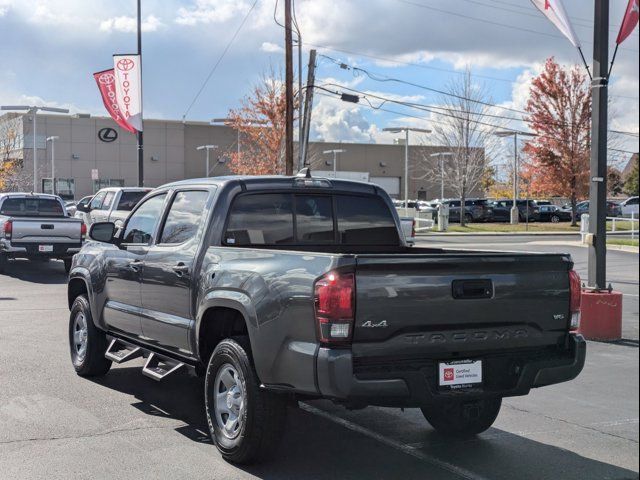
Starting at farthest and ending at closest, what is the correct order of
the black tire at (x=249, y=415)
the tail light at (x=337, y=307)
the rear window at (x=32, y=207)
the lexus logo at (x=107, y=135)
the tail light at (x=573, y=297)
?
the lexus logo at (x=107, y=135)
the rear window at (x=32, y=207)
the tail light at (x=573, y=297)
the black tire at (x=249, y=415)
the tail light at (x=337, y=307)

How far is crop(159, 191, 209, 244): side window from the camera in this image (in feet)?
20.2

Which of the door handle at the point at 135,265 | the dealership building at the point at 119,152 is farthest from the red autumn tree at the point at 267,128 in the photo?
the door handle at the point at 135,265

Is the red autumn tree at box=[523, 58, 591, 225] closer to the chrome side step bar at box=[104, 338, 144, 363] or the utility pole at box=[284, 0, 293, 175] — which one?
the utility pole at box=[284, 0, 293, 175]

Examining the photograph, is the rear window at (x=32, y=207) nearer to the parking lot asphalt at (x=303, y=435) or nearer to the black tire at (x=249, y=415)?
the parking lot asphalt at (x=303, y=435)

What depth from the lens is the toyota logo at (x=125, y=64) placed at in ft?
84.4

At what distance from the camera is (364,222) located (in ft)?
22.1

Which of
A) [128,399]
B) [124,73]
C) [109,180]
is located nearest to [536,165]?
[124,73]

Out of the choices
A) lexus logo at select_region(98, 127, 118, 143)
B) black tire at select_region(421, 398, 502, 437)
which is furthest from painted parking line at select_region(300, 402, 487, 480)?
lexus logo at select_region(98, 127, 118, 143)

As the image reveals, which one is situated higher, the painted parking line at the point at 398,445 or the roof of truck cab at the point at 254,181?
the roof of truck cab at the point at 254,181

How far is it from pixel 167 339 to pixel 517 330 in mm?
2818

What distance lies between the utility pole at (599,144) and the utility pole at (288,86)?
13.5 meters

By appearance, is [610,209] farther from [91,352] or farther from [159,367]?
[159,367]

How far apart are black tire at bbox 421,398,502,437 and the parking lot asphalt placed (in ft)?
0.39

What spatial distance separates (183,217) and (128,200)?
1493cm
